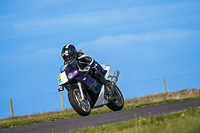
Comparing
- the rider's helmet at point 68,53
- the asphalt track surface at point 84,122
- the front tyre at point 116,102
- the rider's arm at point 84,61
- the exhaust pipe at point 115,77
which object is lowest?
the asphalt track surface at point 84,122

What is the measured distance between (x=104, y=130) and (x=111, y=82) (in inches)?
248

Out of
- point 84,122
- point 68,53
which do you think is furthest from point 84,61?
point 84,122

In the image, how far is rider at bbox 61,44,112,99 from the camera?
36.9 ft

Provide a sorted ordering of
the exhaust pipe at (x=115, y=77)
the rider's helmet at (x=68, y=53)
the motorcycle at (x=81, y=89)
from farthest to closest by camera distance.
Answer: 1. the exhaust pipe at (x=115, y=77)
2. the rider's helmet at (x=68, y=53)
3. the motorcycle at (x=81, y=89)

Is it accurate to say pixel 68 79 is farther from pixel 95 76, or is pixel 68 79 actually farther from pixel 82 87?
pixel 95 76

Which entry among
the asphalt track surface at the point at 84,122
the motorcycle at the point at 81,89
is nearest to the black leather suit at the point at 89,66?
the motorcycle at the point at 81,89

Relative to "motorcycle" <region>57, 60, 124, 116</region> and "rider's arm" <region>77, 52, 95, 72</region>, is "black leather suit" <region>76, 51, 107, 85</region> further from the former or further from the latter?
"motorcycle" <region>57, 60, 124, 116</region>

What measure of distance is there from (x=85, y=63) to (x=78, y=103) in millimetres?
1675

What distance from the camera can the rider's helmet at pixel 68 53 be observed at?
11.2 meters

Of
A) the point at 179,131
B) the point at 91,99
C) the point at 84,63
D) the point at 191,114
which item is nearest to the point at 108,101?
the point at 91,99

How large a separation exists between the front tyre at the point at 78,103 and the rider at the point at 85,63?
886 millimetres

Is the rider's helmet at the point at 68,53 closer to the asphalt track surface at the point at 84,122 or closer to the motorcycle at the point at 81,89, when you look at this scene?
the motorcycle at the point at 81,89

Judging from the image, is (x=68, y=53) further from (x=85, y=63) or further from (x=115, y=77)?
(x=115, y=77)

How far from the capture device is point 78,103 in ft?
34.9
